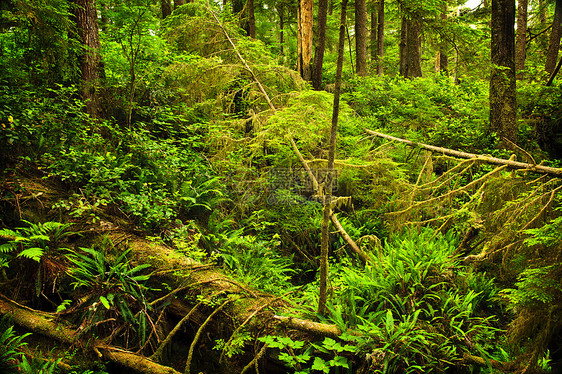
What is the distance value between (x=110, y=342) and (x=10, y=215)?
7.02 feet

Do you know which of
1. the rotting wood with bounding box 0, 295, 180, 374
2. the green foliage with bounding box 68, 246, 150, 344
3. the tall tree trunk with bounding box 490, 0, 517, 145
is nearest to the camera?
the rotting wood with bounding box 0, 295, 180, 374

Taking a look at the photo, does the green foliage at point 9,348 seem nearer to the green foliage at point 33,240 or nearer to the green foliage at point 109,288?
the green foliage at point 109,288

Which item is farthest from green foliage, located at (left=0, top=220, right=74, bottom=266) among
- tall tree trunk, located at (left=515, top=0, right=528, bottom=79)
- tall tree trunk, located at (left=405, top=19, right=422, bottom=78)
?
tall tree trunk, located at (left=515, top=0, right=528, bottom=79)

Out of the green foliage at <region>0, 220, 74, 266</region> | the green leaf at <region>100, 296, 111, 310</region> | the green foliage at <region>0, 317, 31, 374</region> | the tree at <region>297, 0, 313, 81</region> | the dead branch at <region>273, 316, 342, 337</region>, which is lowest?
the dead branch at <region>273, 316, 342, 337</region>

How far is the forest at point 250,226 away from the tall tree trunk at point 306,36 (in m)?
2.45

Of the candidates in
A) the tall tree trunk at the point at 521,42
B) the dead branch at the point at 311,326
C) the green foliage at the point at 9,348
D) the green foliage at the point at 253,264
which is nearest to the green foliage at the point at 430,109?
the tall tree trunk at the point at 521,42

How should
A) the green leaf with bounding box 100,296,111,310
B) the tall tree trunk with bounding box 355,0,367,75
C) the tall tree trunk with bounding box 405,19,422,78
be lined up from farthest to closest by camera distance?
the tall tree trunk with bounding box 355,0,367,75
the tall tree trunk with bounding box 405,19,422,78
the green leaf with bounding box 100,296,111,310

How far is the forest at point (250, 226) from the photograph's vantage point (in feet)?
10.2

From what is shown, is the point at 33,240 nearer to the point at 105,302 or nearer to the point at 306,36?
the point at 105,302

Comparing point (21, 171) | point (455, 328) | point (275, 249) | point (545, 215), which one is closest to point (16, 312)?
point (21, 171)

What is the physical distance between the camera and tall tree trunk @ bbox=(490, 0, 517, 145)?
19.0ft

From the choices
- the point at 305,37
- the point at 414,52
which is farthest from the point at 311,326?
the point at 414,52

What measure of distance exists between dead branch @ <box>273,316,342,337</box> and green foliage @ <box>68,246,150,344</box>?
1.66 m

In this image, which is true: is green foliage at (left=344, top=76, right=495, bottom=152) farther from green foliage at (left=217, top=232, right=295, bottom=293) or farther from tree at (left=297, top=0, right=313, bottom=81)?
green foliage at (left=217, top=232, right=295, bottom=293)
